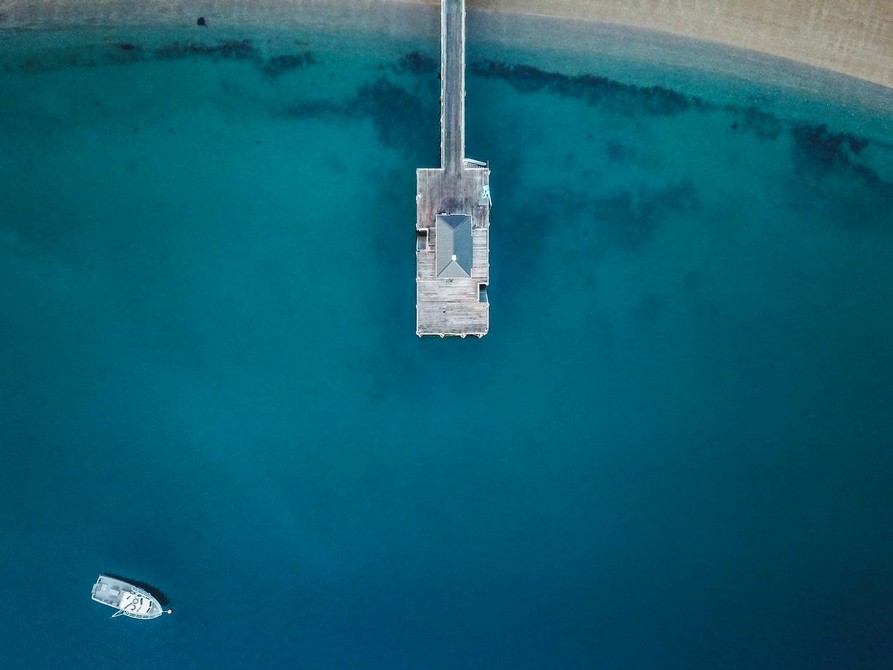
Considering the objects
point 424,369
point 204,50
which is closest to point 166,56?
point 204,50

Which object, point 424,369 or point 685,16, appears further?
point 424,369

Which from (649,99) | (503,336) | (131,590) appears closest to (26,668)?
(131,590)

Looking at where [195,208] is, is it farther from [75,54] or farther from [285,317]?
[75,54]

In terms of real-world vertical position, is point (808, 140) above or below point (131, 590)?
above

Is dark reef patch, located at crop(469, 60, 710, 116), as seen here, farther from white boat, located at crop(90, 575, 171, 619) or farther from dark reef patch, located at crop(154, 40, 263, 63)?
white boat, located at crop(90, 575, 171, 619)

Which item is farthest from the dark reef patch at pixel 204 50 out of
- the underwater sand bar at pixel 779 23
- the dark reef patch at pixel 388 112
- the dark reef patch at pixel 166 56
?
the underwater sand bar at pixel 779 23

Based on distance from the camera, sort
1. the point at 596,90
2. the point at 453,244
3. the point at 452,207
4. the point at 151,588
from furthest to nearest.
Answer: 1. the point at 151,588
2. the point at 596,90
3. the point at 452,207
4. the point at 453,244

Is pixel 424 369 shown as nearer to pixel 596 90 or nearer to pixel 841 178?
pixel 596 90
